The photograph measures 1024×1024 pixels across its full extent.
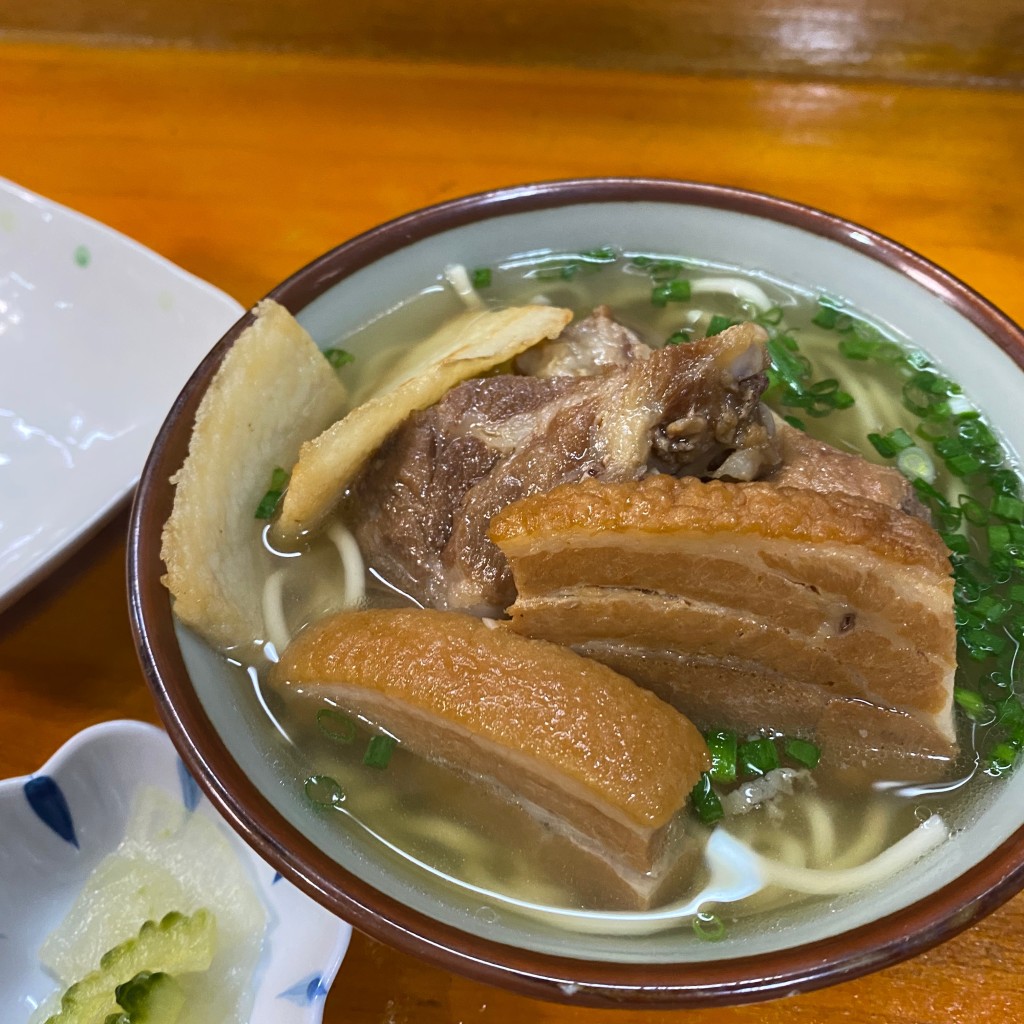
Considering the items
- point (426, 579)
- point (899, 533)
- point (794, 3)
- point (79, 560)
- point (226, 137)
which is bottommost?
point (79, 560)

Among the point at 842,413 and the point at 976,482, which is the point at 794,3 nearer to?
the point at 842,413

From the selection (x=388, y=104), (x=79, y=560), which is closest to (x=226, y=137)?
(x=388, y=104)

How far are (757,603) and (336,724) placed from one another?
2.62ft

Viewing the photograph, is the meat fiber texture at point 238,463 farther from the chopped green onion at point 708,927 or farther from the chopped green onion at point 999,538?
the chopped green onion at point 999,538

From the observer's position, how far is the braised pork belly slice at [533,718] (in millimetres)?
1277

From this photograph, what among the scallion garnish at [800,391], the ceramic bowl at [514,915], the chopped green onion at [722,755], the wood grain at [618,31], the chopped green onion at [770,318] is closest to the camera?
the ceramic bowl at [514,915]

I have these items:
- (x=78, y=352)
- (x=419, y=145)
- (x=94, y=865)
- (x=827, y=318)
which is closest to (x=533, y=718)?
(x=94, y=865)

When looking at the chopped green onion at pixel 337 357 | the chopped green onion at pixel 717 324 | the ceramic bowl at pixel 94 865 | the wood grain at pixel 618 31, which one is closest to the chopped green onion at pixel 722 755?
the ceramic bowl at pixel 94 865

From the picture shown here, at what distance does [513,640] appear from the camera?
1.41 m

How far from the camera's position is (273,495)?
1.82 metres

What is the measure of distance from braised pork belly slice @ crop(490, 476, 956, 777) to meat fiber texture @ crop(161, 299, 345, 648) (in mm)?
549

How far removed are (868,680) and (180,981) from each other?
126cm

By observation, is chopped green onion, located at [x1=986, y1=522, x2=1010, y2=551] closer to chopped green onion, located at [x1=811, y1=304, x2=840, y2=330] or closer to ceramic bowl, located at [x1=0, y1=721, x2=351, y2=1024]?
chopped green onion, located at [x1=811, y1=304, x2=840, y2=330]

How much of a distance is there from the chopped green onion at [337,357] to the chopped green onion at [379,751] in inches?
35.6
